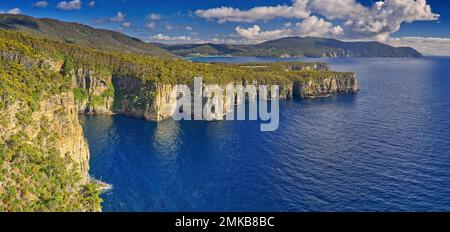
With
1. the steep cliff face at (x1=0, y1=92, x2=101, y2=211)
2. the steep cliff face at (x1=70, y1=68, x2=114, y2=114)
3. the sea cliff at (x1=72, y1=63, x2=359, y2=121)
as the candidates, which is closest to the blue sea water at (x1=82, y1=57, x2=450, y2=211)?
the sea cliff at (x1=72, y1=63, x2=359, y2=121)

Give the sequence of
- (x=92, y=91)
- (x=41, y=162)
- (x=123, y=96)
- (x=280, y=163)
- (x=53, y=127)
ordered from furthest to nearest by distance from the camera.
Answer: (x=92, y=91), (x=123, y=96), (x=280, y=163), (x=53, y=127), (x=41, y=162)

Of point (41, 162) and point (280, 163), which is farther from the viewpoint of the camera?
point (280, 163)

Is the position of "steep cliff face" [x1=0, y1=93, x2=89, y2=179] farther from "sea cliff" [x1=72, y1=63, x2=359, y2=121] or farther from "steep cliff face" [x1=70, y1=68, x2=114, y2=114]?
"steep cliff face" [x1=70, y1=68, x2=114, y2=114]

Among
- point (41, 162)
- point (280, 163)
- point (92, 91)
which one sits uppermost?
point (92, 91)

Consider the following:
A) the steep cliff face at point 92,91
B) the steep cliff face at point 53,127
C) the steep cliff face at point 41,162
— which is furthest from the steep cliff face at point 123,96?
the steep cliff face at point 41,162

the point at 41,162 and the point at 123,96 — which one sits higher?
the point at 123,96

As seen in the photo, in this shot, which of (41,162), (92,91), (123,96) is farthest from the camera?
(92,91)

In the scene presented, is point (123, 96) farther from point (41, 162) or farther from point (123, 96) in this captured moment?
point (41, 162)

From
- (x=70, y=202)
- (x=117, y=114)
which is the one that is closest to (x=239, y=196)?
(x=70, y=202)

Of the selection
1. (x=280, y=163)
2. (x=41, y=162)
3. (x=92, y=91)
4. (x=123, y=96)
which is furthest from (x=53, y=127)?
(x=92, y=91)
